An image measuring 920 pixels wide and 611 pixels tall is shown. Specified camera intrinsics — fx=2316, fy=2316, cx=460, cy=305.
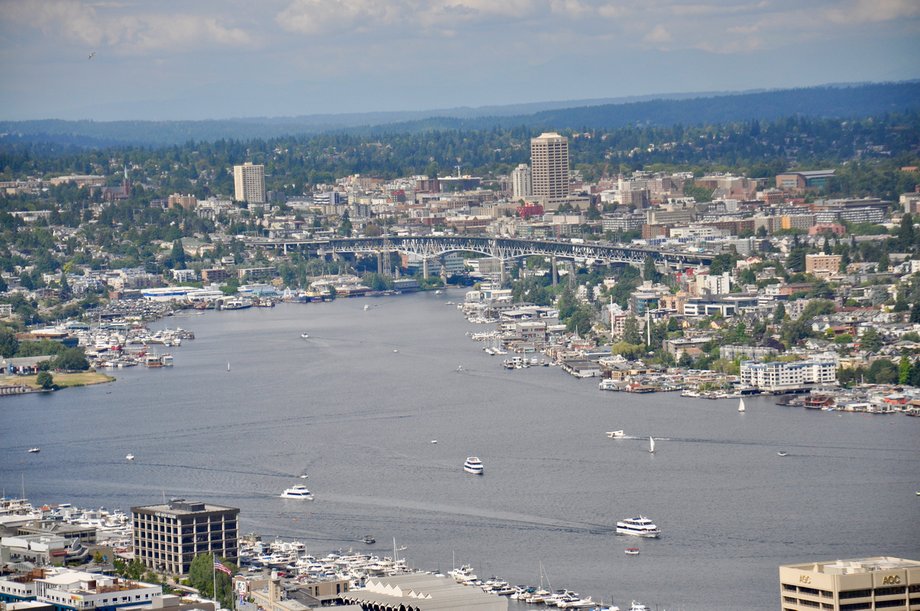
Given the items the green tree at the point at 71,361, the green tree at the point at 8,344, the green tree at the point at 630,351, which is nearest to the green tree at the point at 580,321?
the green tree at the point at 630,351

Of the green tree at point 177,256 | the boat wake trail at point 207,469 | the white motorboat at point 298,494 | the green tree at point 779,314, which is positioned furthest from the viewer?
the green tree at point 177,256

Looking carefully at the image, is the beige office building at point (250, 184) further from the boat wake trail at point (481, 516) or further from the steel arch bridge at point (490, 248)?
the boat wake trail at point (481, 516)

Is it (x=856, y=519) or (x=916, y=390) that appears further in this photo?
(x=916, y=390)

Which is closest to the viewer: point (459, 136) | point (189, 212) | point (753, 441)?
point (753, 441)

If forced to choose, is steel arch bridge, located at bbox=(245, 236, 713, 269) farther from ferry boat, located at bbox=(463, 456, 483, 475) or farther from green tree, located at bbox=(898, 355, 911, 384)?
ferry boat, located at bbox=(463, 456, 483, 475)

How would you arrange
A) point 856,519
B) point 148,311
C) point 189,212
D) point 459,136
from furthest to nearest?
point 459,136 < point 189,212 < point 148,311 < point 856,519

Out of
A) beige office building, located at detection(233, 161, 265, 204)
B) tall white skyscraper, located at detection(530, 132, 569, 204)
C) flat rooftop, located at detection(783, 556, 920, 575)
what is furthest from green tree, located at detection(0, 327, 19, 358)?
tall white skyscraper, located at detection(530, 132, 569, 204)

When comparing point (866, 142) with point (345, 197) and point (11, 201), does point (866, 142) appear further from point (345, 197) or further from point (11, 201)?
point (11, 201)

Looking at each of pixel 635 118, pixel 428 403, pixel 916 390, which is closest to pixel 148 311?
pixel 428 403
